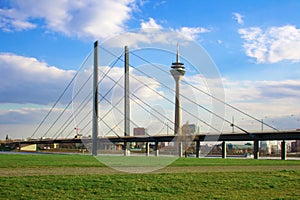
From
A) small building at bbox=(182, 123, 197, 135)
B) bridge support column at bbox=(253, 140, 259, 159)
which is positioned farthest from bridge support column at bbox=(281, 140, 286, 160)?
small building at bbox=(182, 123, 197, 135)

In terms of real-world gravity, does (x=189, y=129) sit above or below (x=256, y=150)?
above

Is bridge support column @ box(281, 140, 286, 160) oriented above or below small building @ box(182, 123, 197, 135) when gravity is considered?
below

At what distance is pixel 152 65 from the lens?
2483 cm

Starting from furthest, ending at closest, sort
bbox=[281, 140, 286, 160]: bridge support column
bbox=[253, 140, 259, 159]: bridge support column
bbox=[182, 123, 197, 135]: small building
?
bbox=[253, 140, 259, 159]: bridge support column → bbox=[281, 140, 286, 160]: bridge support column → bbox=[182, 123, 197, 135]: small building

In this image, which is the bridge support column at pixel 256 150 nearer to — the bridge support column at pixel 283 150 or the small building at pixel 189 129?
the bridge support column at pixel 283 150

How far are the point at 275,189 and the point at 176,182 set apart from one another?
5172 mm

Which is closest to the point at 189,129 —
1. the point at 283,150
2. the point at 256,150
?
the point at 283,150

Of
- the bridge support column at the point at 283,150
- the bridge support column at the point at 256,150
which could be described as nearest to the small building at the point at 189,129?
the bridge support column at the point at 283,150

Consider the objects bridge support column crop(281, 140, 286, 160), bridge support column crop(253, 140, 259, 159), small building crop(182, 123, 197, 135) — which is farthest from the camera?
bridge support column crop(253, 140, 259, 159)

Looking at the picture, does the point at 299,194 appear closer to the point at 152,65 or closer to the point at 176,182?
the point at 176,182

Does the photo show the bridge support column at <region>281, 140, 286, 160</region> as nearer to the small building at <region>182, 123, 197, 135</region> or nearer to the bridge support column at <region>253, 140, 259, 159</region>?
the bridge support column at <region>253, 140, 259, 159</region>

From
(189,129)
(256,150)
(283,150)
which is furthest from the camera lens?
(256,150)

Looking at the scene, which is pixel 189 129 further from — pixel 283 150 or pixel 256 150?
pixel 256 150

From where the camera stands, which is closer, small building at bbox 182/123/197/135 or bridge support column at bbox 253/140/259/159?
small building at bbox 182/123/197/135
